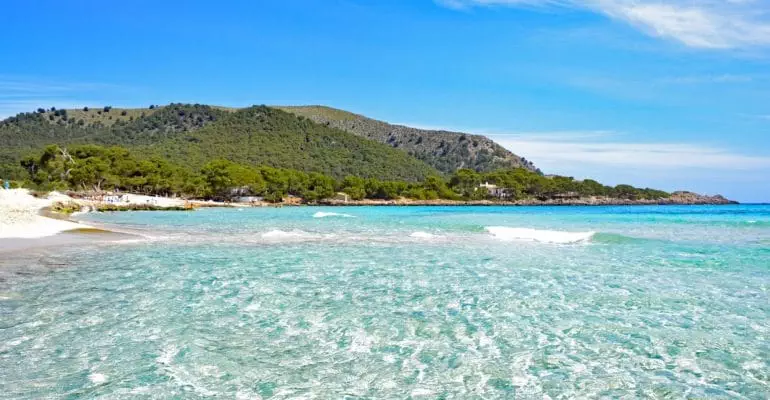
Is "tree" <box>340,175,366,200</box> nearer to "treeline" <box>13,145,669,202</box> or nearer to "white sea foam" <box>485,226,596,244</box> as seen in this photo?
"treeline" <box>13,145,669,202</box>

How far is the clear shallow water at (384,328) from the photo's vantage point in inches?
Result: 257

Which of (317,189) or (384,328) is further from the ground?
(317,189)

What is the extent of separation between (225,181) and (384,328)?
10925cm

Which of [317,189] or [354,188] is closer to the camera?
[317,189]

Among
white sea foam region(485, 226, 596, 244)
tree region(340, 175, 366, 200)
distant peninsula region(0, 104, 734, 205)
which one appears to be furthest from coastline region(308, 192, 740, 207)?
white sea foam region(485, 226, 596, 244)

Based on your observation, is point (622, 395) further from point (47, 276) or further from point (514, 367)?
point (47, 276)

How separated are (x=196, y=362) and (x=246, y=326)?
2.05 meters

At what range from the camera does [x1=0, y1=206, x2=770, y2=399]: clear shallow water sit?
6516 millimetres

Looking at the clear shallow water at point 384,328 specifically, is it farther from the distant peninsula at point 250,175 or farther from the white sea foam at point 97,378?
the distant peninsula at point 250,175

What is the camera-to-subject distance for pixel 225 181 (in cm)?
11338

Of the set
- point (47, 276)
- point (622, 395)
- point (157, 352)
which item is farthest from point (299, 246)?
point (622, 395)

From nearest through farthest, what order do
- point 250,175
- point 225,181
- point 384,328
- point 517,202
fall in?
point 384,328, point 225,181, point 250,175, point 517,202

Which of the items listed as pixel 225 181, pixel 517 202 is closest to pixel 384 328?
pixel 225 181

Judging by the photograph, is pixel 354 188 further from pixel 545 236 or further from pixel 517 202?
pixel 545 236
